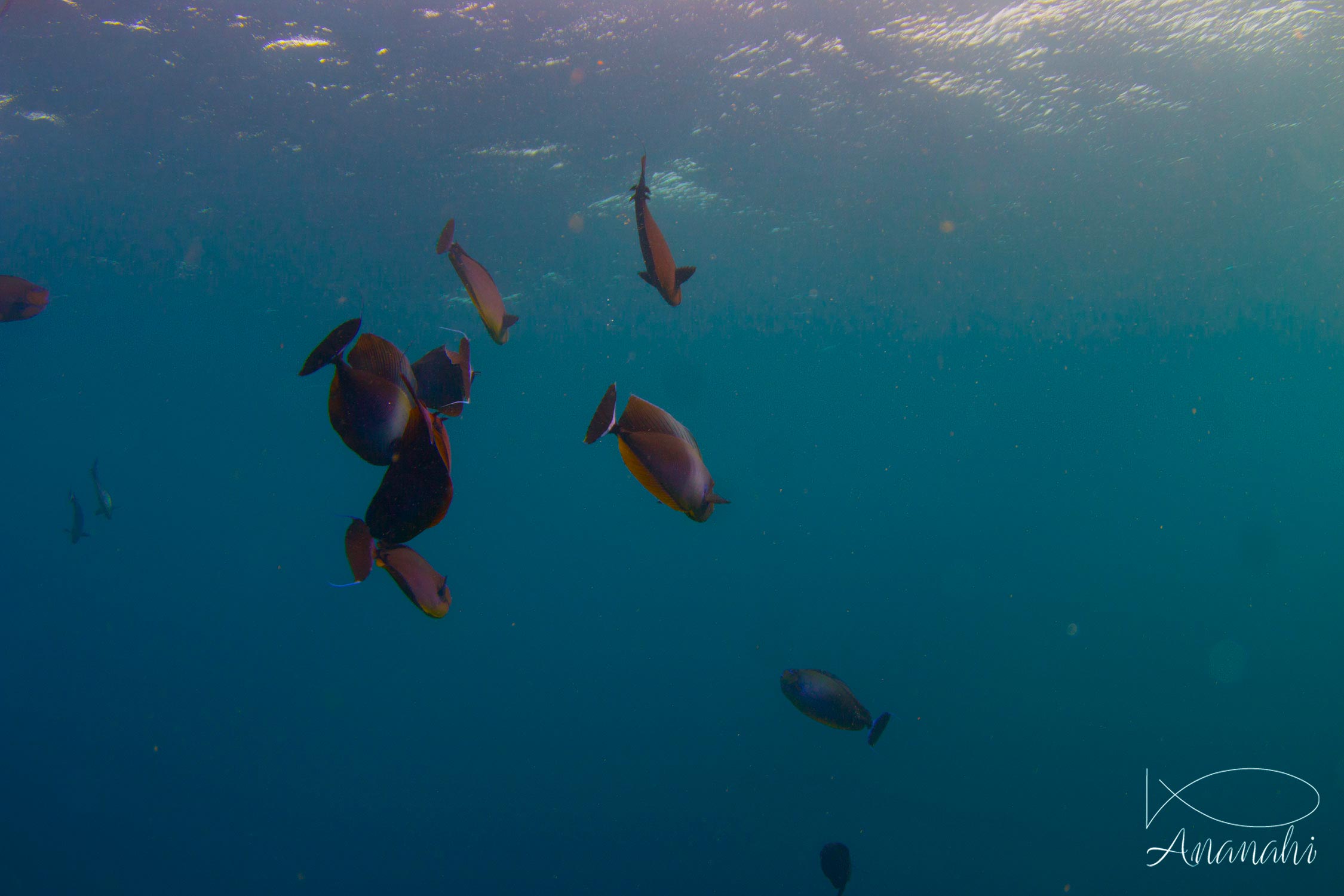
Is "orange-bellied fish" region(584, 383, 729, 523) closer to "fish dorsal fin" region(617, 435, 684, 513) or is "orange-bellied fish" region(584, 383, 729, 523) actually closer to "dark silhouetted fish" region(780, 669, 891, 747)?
"fish dorsal fin" region(617, 435, 684, 513)

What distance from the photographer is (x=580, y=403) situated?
132ft

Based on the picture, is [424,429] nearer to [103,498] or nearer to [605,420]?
[605,420]

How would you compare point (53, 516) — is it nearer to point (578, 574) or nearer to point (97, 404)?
point (97, 404)

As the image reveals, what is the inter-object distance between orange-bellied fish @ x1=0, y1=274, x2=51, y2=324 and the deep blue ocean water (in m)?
2.16

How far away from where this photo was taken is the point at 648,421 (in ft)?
5.69

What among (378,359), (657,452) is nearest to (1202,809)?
(657,452)

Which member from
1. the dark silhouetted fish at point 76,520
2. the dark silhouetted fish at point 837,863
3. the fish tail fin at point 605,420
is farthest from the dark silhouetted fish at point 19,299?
the dark silhouetted fish at point 76,520

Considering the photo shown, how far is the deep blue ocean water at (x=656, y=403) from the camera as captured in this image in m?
13.0

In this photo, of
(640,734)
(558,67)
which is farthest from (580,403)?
(558,67)

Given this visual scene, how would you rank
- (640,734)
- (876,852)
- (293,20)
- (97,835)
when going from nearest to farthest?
A: (293,20) → (876,852) → (97,835) → (640,734)

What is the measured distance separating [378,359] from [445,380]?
0.31 m

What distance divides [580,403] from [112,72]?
29228 mm

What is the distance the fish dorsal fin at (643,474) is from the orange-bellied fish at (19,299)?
153 inches

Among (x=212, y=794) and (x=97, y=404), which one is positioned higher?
(x=97, y=404)
